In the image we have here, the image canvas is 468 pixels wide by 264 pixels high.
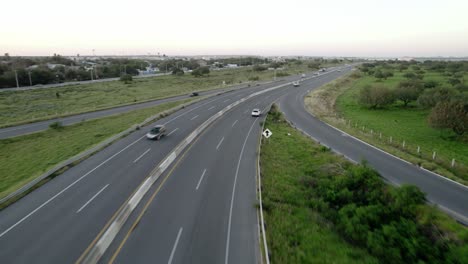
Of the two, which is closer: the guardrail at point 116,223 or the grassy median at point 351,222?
the guardrail at point 116,223

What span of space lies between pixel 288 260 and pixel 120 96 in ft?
223

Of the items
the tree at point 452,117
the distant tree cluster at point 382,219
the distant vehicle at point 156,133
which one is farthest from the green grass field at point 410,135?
the distant vehicle at point 156,133

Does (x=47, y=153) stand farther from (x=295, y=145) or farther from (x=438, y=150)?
(x=438, y=150)

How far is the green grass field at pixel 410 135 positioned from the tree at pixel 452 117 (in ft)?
5.34

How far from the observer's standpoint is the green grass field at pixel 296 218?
12320 mm

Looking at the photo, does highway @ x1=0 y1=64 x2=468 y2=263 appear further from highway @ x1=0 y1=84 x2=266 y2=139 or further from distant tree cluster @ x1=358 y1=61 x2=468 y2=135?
highway @ x1=0 y1=84 x2=266 y2=139

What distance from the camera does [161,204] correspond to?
54.2 ft

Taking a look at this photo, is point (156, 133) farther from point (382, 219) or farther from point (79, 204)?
point (382, 219)

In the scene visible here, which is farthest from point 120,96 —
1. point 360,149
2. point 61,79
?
point 360,149

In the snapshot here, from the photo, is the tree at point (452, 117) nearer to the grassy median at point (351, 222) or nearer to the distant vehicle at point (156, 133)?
the grassy median at point (351, 222)

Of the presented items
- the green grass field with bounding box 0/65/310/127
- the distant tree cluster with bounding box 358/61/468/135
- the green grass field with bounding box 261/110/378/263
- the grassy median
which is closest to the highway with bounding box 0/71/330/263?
the green grass field with bounding box 261/110/378/263

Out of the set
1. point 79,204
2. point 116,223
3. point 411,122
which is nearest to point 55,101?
point 79,204

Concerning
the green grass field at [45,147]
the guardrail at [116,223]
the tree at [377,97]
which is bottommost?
the green grass field at [45,147]

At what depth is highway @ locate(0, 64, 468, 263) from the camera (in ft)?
40.9
